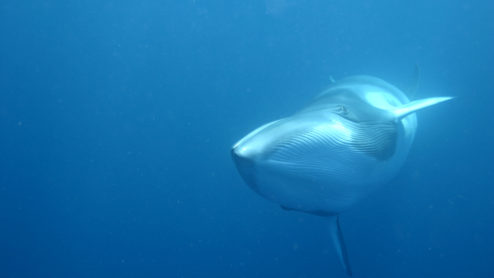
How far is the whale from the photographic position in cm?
275

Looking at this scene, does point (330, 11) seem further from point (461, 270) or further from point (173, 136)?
point (461, 270)

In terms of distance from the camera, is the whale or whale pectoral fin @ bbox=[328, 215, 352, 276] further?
whale pectoral fin @ bbox=[328, 215, 352, 276]

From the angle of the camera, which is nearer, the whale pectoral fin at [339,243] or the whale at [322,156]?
the whale at [322,156]

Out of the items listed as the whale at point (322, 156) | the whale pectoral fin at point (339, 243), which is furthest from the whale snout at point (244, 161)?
the whale pectoral fin at point (339, 243)

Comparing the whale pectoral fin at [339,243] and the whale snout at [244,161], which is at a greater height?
the whale snout at [244,161]

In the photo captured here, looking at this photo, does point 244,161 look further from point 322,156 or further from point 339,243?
point 339,243

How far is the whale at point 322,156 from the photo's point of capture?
2750 mm

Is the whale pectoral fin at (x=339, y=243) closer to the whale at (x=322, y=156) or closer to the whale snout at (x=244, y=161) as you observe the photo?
the whale at (x=322, y=156)

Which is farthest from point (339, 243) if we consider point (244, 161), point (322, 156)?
point (244, 161)

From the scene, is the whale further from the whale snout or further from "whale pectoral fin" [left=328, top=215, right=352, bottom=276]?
"whale pectoral fin" [left=328, top=215, right=352, bottom=276]

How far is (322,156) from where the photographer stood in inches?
116

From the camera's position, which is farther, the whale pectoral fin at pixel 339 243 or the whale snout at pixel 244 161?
the whale pectoral fin at pixel 339 243

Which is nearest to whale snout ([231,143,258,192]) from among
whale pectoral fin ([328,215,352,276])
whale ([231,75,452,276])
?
whale ([231,75,452,276])

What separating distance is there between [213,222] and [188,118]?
404 centimetres
